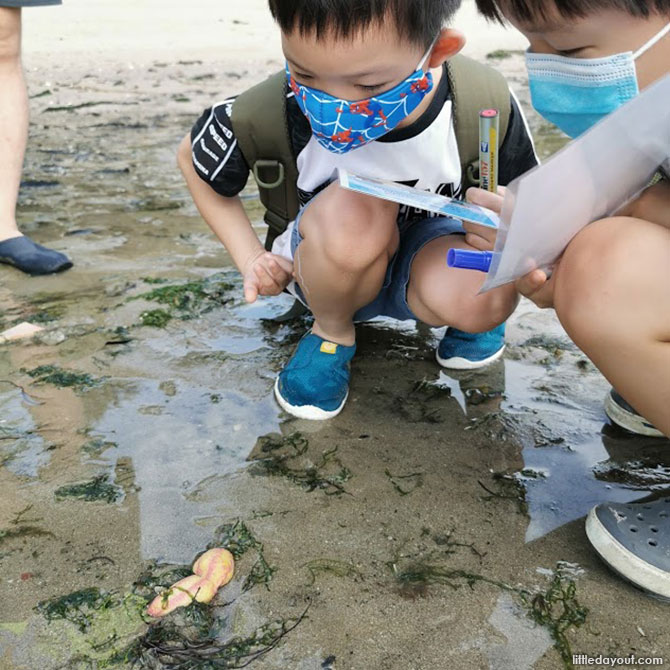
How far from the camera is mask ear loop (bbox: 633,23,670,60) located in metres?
1.55

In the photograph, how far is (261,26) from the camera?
366 inches

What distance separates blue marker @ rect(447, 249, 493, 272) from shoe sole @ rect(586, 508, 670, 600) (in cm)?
58

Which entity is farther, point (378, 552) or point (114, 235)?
point (114, 235)

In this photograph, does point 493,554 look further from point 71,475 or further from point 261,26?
point 261,26

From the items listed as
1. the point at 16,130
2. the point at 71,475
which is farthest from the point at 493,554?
the point at 16,130

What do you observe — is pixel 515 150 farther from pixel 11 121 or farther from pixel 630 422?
pixel 11 121

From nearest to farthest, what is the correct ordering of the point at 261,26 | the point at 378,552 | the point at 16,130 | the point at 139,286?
the point at 378,552 < the point at 139,286 < the point at 16,130 < the point at 261,26

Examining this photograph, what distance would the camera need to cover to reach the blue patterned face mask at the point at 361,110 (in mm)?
1860

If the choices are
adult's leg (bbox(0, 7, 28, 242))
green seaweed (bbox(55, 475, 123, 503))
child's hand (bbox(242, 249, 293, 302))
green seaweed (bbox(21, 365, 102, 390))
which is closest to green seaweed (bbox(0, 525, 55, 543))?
green seaweed (bbox(55, 475, 123, 503))

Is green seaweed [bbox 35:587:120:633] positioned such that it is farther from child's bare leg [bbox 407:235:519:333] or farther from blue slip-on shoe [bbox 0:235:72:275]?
blue slip-on shoe [bbox 0:235:72:275]

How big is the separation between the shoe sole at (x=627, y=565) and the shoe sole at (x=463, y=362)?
2.65 ft

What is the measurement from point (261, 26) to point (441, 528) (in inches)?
339

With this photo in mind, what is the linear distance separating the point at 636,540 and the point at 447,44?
1196 millimetres

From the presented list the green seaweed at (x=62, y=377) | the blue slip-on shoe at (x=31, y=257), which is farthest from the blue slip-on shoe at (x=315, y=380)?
the blue slip-on shoe at (x=31, y=257)
